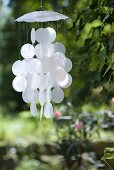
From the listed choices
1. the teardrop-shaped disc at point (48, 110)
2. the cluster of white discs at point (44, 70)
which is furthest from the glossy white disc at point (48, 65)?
the teardrop-shaped disc at point (48, 110)

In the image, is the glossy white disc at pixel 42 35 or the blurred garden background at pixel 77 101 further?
the blurred garden background at pixel 77 101

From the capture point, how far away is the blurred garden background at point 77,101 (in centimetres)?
209

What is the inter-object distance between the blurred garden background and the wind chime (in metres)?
0.18

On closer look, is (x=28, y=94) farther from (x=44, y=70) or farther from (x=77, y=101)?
(x=77, y=101)

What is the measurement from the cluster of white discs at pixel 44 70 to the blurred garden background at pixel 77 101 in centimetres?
18

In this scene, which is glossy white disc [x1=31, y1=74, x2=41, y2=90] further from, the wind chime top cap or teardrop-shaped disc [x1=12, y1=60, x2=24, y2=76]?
the wind chime top cap

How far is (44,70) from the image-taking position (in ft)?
5.36

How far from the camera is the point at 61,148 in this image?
3.87 m

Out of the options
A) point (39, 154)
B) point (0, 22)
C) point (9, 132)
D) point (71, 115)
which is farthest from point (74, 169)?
point (0, 22)

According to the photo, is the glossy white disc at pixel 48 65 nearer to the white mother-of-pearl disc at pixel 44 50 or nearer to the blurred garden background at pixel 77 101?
the white mother-of-pearl disc at pixel 44 50

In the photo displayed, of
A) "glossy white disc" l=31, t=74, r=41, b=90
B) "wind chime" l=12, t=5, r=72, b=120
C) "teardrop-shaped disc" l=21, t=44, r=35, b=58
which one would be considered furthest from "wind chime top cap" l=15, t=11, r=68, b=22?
"glossy white disc" l=31, t=74, r=41, b=90

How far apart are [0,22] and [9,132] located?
2915mm

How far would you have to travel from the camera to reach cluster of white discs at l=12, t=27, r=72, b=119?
1.63 m

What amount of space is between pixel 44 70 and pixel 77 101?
86.8 inches
